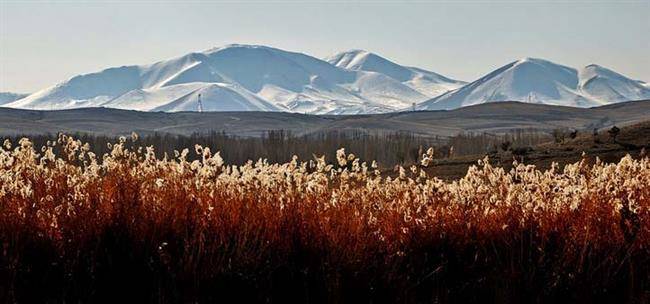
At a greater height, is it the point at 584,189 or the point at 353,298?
the point at 584,189

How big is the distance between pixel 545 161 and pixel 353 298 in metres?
40.4

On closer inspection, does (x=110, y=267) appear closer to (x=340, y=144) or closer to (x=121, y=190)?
(x=121, y=190)

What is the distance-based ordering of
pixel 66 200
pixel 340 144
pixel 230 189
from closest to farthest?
pixel 66 200 → pixel 230 189 → pixel 340 144

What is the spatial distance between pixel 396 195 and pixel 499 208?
4.46 feet

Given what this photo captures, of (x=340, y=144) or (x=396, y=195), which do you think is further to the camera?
(x=340, y=144)

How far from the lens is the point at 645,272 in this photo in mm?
8375

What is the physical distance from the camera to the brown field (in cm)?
743

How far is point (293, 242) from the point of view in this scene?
7.98 m

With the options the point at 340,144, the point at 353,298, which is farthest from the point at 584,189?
the point at 340,144

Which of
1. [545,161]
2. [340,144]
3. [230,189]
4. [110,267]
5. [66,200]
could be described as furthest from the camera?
[340,144]

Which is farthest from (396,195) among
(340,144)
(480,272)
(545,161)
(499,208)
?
(340,144)

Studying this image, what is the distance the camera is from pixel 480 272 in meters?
8.23

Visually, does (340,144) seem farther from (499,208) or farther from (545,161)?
(499,208)

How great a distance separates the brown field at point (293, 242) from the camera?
24.4 ft
